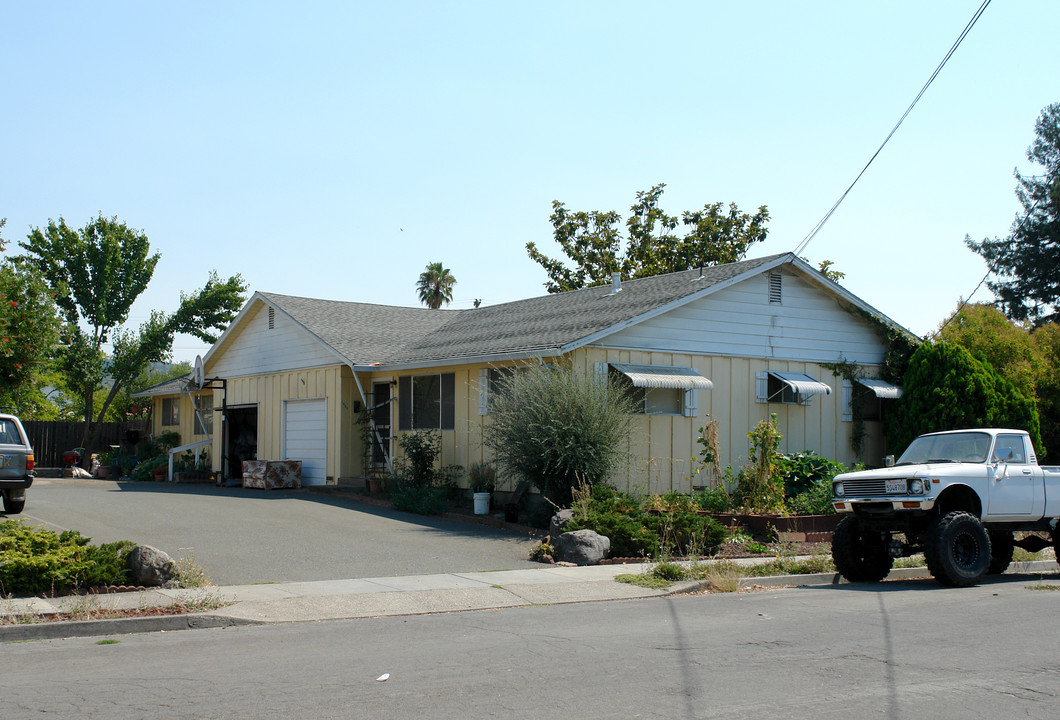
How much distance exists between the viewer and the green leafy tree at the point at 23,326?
64.5 ft

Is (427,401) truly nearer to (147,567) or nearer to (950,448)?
(147,567)

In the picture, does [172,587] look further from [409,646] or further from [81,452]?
[81,452]

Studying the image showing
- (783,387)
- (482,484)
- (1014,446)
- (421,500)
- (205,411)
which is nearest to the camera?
(1014,446)

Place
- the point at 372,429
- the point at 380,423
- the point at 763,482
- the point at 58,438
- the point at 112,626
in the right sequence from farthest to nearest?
the point at 58,438 < the point at 380,423 < the point at 372,429 < the point at 763,482 < the point at 112,626

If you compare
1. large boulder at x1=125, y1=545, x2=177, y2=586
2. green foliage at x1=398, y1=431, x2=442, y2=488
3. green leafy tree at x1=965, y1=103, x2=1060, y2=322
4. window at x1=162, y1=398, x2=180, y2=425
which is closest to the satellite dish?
window at x1=162, y1=398, x2=180, y2=425

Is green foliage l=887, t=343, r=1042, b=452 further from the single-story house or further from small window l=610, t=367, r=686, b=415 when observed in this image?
small window l=610, t=367, r=686, b=415

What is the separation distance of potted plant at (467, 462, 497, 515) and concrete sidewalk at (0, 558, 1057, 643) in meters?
5.05

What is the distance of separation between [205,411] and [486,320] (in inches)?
468

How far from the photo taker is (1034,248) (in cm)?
4209

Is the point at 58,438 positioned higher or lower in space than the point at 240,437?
lower

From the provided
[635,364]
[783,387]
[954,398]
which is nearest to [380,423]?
[635,364]

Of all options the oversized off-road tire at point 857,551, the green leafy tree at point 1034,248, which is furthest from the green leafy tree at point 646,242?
the oversized off-road tire at point 857,551

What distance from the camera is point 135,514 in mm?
17438

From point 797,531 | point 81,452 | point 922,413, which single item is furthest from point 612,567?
point 81,452
